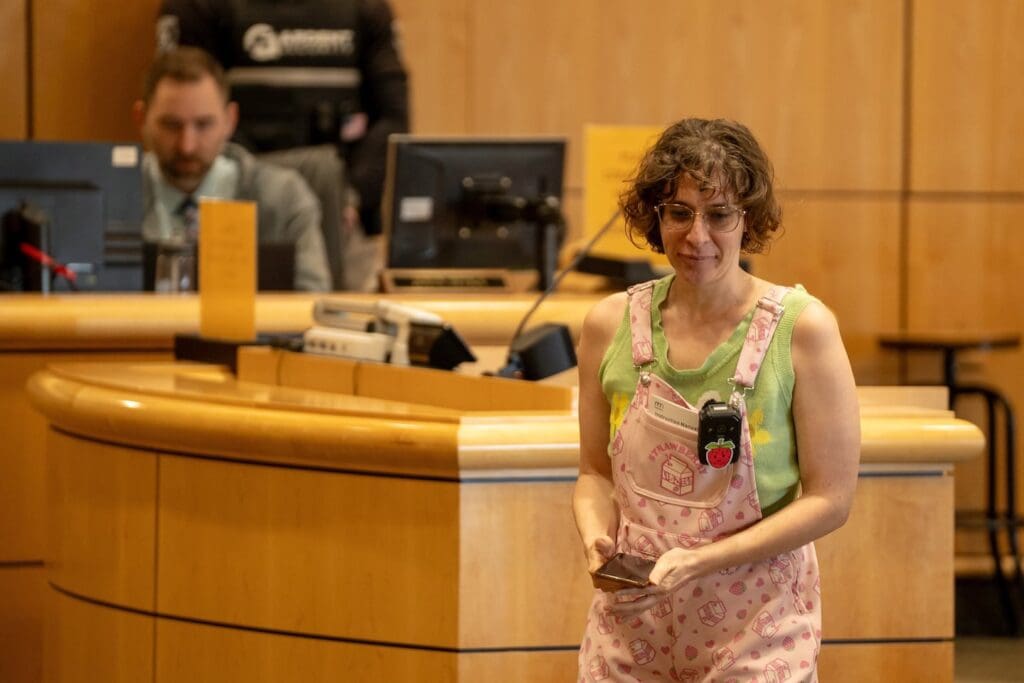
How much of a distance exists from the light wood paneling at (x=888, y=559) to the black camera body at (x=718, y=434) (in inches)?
23.5

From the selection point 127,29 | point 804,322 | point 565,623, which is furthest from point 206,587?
point 127,29

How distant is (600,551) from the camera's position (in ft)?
5.19

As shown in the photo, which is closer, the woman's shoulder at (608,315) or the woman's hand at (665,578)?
the woman's hand at (665,578)

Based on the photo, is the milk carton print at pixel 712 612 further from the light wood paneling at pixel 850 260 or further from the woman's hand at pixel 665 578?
the light wood paneling at pixel 850 260

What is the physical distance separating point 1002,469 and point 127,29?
3481 mm

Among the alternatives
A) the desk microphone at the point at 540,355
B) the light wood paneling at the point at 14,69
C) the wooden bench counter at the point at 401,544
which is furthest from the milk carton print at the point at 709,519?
the light wood paneling at the point at 14,69

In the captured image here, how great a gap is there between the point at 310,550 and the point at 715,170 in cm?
88

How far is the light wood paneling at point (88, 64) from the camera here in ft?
18.2

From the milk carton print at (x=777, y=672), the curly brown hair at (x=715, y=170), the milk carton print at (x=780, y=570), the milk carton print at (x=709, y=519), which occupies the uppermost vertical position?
the curly brown hair at (x=715, y=170)

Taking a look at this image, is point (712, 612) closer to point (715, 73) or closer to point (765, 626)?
point (765, 626)

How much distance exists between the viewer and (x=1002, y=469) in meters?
5.60

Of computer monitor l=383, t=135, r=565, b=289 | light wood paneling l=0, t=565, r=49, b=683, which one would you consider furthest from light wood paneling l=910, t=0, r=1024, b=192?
light wood paneling l=0, t=565, r=49, b=683

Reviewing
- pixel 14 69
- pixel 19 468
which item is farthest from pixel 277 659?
pixel 14 69

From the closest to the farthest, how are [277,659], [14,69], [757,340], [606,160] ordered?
[757,340] → [277,659] → [606,160] → [14,69]
